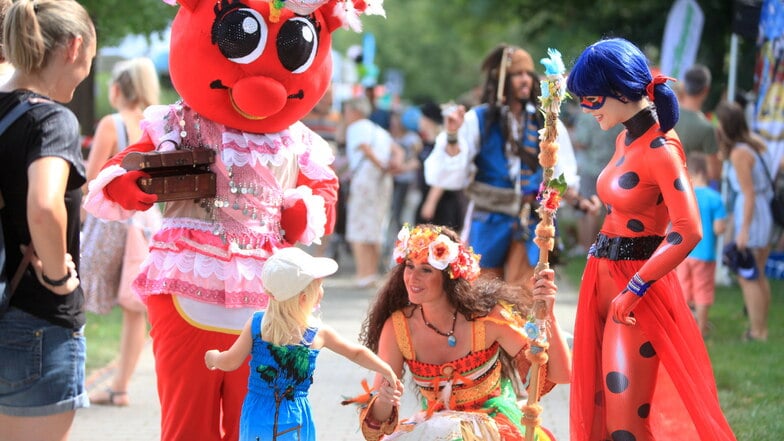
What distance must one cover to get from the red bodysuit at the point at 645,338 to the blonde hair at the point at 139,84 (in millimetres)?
3156

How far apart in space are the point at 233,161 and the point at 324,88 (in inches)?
23.5

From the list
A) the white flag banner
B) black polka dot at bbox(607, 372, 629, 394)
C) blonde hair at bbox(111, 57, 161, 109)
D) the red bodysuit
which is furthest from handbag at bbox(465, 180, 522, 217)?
the white flag banner

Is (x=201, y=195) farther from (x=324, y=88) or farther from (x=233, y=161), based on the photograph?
(x=324, y=88)

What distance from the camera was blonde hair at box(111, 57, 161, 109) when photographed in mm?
7082

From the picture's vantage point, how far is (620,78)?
187 inches

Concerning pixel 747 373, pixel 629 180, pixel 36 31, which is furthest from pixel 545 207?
pixel 747 373

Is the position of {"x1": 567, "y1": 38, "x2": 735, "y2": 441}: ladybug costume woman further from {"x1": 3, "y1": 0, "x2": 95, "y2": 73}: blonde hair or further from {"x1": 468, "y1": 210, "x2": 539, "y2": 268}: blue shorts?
{"x1": 468, "y1": 210, "x2": 539, "y2": 268}: blue shorts

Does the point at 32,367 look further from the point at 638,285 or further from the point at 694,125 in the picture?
the point at 694,125

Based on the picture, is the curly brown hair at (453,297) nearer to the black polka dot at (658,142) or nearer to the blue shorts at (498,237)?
the black polka dot at (658,142)

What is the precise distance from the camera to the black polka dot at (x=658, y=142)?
472 cm

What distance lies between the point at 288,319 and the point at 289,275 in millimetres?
158

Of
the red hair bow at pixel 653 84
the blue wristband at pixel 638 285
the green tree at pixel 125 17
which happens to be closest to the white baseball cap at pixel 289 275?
the blue wristband at pixel 638 285

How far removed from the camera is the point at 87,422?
6.79 meters

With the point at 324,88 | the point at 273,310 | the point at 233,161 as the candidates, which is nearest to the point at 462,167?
the point at 324,88
